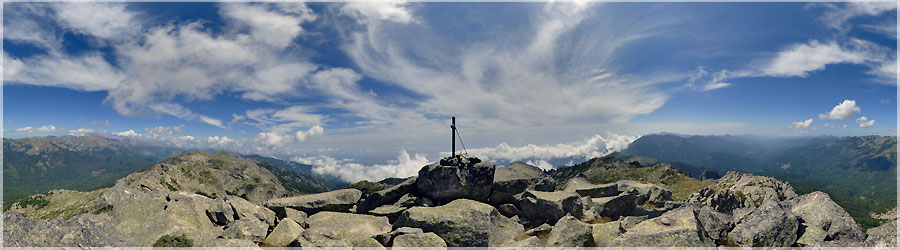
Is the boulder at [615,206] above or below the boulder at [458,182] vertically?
below

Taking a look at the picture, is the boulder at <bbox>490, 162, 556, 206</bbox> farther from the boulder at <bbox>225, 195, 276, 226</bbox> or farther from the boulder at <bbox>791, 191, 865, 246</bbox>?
the boulder at <bbox>791, 191, 865, 246</bbox>

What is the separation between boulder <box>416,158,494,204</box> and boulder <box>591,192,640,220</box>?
8.90 metres

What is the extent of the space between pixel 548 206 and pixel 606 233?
19.8ft

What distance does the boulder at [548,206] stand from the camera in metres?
24.0

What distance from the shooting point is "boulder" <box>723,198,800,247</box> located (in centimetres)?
1712

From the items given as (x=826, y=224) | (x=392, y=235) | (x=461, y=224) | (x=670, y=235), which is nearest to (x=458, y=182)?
(x=461, y=224)

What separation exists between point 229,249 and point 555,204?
19.6 metres

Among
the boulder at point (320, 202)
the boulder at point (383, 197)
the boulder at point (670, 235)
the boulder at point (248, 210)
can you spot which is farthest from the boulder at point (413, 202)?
the boulder at point (670, 235)

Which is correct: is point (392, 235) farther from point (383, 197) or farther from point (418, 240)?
point (383, 197)

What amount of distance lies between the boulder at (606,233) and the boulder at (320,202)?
18.1m

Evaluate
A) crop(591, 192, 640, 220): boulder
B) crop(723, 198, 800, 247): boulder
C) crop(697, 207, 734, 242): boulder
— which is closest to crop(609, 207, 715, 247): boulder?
crop(697, 207, 734, 242): boulder

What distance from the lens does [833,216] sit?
18516mm

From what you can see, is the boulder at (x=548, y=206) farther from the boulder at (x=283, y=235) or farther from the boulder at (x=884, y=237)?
the boulder at (x=283, y=235)

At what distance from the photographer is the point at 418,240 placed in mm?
17656
